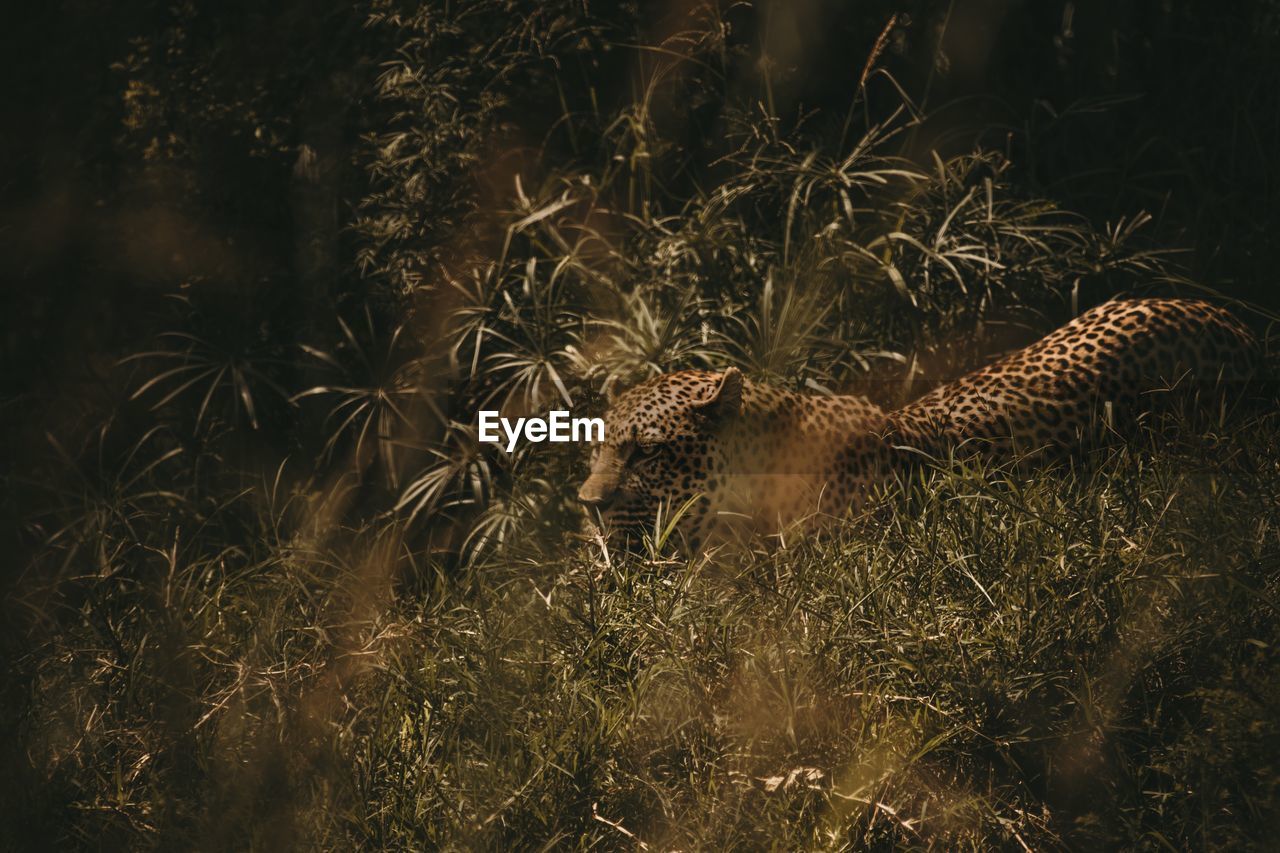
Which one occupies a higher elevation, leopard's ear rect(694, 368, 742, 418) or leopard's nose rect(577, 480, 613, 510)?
leopard's ear rect(694, 368, 742, 418)

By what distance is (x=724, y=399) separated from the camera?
4391 mm

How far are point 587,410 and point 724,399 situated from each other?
882mm

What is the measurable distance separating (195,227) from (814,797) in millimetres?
3969

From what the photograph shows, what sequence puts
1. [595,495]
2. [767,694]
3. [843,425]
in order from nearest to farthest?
[767,694]
[595,495]
[843,425]

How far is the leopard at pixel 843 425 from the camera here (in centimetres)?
439

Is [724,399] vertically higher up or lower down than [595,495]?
higher up

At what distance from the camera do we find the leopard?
14.4 ft

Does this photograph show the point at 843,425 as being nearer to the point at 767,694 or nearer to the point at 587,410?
the point at 587,410

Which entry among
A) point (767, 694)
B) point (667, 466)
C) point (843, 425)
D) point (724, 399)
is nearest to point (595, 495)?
point (667, 466)
